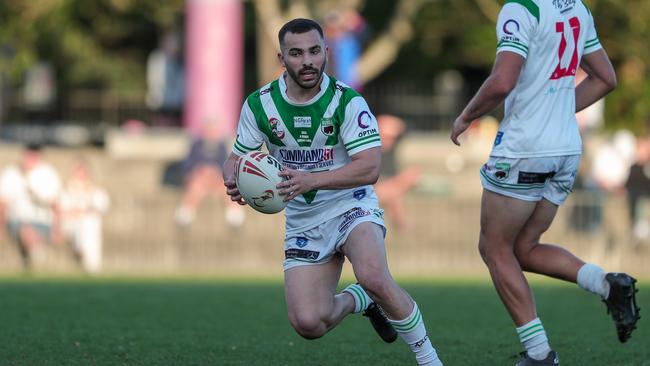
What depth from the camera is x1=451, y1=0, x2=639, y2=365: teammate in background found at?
24.6 ft

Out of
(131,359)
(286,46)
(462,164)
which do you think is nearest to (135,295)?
(131,359)

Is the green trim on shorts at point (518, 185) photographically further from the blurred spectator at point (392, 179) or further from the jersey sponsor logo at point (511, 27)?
the blurred spectator at point (392, 179)

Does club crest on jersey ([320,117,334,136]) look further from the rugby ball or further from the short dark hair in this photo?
the short dark hair

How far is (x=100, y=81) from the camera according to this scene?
35969mm

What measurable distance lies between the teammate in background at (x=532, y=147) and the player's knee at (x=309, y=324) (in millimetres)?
1012

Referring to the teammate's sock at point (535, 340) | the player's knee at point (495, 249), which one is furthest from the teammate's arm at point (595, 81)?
the teammate's sock at point (535, 340)

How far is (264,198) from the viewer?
24.4 feet

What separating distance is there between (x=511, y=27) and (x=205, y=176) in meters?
11.8

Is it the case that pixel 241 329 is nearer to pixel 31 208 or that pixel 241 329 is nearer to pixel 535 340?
pixel 535 340

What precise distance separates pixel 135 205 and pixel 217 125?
6.64ft

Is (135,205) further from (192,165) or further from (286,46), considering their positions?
(286,46)

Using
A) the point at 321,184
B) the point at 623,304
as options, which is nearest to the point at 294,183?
the point at 321,184

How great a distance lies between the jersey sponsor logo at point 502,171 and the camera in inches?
300

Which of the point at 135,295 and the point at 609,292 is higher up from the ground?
the point at 609,292
